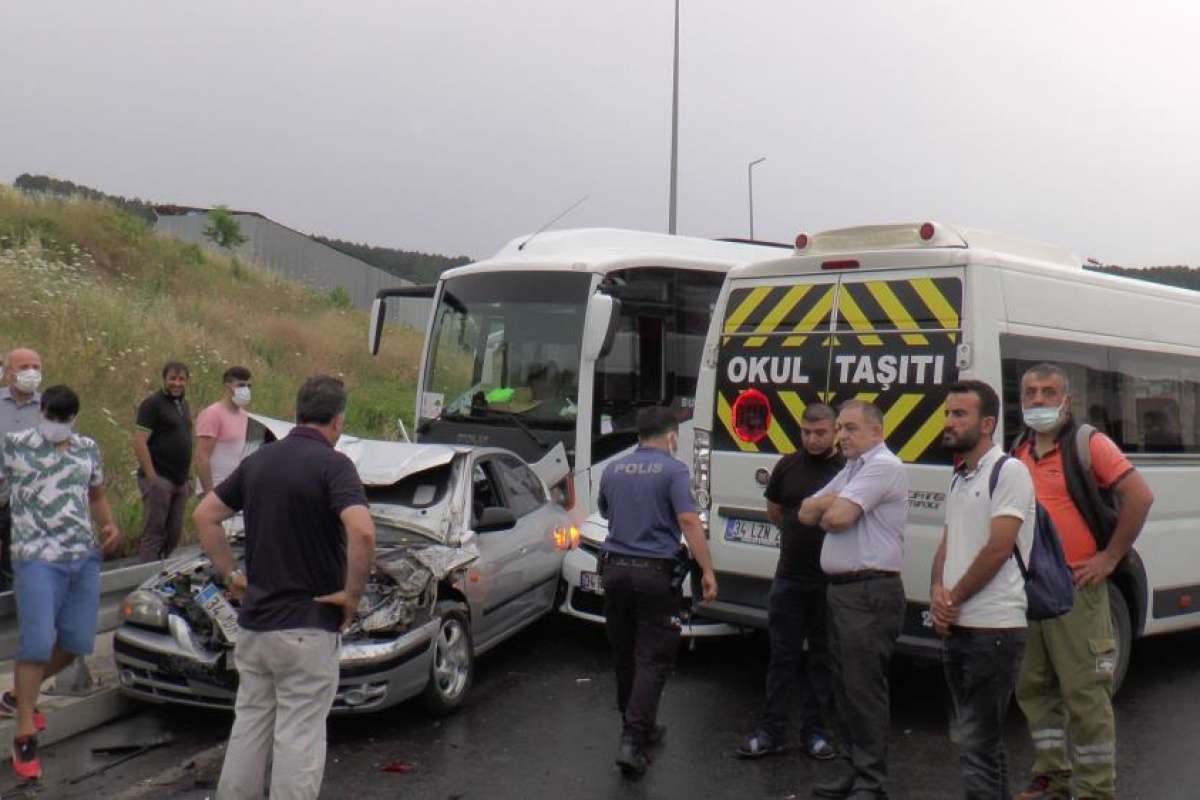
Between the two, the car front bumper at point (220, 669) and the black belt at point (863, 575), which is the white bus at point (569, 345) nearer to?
the car front bumper at point (220, 669)

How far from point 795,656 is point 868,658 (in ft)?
2.81

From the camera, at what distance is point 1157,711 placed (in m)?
7.10

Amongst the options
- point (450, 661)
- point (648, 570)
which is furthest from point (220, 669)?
point (648, 570)

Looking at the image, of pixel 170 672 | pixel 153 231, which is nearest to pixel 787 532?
pixel 170 672

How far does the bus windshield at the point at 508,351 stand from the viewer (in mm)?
10898

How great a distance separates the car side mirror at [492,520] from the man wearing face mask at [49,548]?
2.41 meters

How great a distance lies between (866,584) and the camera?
528 centimetres

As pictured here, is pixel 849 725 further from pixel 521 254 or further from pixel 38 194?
pixel 38 194

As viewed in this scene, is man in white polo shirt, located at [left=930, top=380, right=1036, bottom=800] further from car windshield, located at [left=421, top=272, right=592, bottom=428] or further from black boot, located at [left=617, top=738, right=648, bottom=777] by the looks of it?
car windshield, located at [left=421, top=272, right=592, bottom=428]

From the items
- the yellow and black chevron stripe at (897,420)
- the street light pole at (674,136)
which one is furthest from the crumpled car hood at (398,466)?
the street light pole at (674,136)

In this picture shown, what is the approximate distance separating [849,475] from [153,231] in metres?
25.5

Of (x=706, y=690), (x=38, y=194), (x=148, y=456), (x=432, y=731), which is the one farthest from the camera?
(x=38, y=194)

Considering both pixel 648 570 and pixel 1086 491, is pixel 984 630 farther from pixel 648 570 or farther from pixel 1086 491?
pixel 648 570

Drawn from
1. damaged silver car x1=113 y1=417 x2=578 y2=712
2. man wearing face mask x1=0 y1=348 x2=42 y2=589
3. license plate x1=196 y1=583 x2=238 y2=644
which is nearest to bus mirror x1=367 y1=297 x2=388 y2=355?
damaged silver car x1=113 y1=417 x2=578 y2=712
